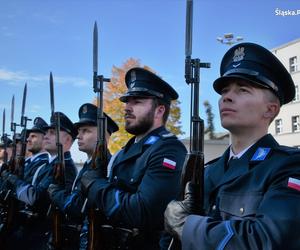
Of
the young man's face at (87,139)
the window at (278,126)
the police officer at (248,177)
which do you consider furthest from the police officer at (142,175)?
the window at (278,126)

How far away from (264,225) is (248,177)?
16.1 inches

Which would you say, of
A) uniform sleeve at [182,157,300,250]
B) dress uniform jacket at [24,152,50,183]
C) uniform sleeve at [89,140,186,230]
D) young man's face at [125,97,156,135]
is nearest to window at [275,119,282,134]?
dress uniform jacket at [24,152,50,183]

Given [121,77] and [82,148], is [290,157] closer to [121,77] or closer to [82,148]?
[82,148]

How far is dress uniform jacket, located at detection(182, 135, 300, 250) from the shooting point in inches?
75.9

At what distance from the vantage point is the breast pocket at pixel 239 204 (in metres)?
2.16

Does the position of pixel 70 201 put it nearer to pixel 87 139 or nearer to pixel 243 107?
pixel 87 139

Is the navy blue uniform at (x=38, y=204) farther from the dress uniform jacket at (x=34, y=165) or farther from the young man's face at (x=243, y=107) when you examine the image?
the young man's face at (x=243, y=107)

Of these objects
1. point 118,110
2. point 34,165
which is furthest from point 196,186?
point 118,110

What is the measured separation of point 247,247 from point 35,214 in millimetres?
4330

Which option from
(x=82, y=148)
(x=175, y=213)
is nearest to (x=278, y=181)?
(x=175, y=213)

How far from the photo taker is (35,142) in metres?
7.96

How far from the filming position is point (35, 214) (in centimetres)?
571

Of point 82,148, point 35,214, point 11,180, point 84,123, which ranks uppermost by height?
point 84,123

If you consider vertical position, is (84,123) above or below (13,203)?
above
